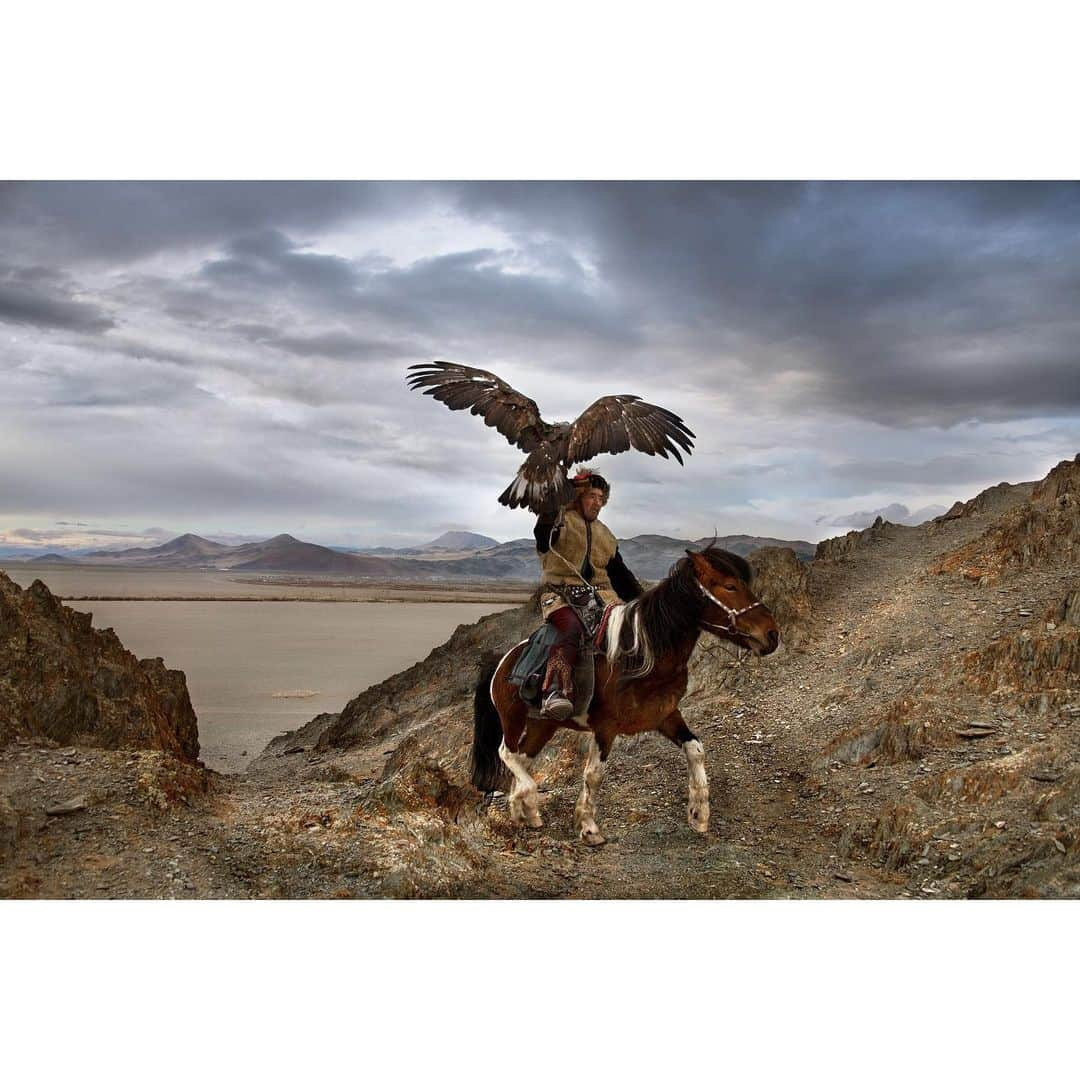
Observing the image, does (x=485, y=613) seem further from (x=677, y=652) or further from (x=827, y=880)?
(x=827, y=880)

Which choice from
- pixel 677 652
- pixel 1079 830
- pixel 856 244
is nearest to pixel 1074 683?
pixel 1079 830

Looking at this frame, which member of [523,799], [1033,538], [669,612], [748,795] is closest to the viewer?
[669,612]

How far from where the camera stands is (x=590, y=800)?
4.42 meters

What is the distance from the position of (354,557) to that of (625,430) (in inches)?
112

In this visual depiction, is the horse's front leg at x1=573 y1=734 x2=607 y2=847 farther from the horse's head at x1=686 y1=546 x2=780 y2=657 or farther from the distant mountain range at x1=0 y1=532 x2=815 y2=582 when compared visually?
the distant mountain range at x1=0 y1=532 x2=815 y2=582

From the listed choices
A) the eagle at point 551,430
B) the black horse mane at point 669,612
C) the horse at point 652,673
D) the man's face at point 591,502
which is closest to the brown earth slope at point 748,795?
the horse at point 652,673

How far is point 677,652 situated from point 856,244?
285 cm

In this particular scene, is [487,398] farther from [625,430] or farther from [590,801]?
[590,801]

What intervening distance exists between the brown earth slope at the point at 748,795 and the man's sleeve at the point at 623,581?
3.40 ft

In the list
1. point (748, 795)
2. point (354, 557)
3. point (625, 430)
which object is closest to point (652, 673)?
point (748, 795)

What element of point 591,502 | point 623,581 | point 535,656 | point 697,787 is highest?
point 591,502

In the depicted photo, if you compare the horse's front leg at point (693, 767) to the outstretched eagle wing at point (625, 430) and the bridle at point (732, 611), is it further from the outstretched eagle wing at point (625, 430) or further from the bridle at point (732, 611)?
the outstretched eagle wing at point (625, 430)

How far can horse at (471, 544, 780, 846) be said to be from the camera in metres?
4.12

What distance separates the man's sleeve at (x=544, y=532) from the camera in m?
4.56
